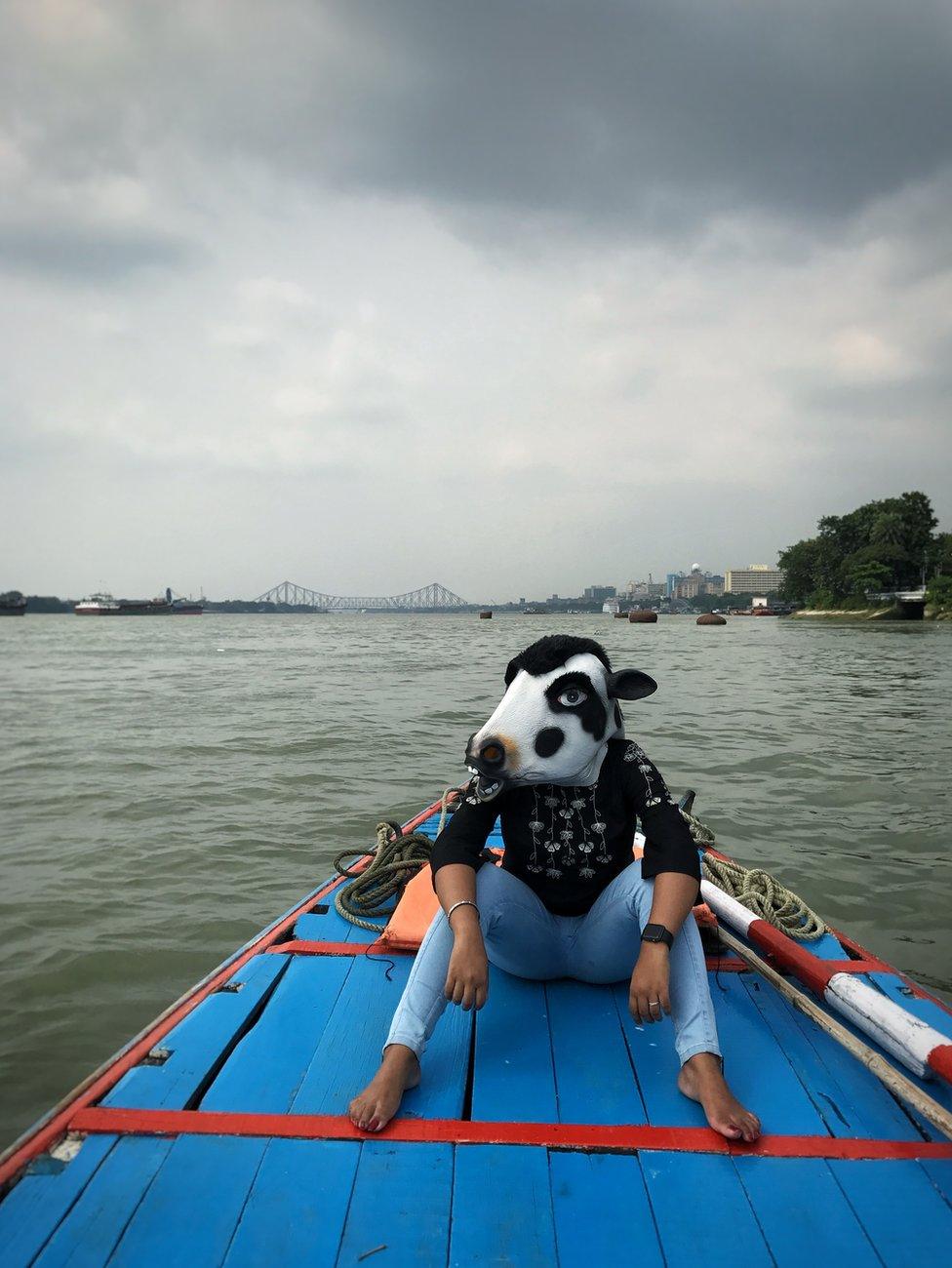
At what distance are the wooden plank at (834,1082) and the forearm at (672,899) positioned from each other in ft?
2.25

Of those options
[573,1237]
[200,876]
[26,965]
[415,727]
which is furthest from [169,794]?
[573,1237]

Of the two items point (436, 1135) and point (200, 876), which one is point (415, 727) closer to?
point (200, 876)

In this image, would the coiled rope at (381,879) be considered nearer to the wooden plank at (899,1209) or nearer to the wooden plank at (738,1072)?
the wooden plank at (738,1072)

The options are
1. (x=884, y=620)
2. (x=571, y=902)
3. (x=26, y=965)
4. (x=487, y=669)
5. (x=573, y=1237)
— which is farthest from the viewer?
(x=884, y=620)

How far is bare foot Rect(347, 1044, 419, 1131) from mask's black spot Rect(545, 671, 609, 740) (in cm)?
124

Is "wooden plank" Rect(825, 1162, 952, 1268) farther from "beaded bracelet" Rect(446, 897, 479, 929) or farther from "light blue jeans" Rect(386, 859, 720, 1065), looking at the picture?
"beaded bracelet" Rect(446, 897, 479, 929)

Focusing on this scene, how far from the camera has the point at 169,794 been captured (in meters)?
8.52

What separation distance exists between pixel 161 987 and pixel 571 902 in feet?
10.2

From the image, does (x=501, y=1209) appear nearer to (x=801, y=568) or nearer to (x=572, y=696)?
(x=572, y=696)

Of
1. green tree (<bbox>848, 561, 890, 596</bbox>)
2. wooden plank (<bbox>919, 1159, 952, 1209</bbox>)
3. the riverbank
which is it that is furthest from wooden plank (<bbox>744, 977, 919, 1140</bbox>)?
green tree (<bbox>848, 561, 890, 596</bbox>)

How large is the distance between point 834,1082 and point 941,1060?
1.12ft

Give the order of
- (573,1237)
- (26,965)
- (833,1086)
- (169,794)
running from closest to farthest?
1. (573,1237)
2. (833,1086)
3. (26,965)
4. (169,794)

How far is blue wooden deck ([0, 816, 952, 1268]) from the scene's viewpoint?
179 centimetres

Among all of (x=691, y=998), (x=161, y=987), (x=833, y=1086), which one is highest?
(x=691, y=998)
